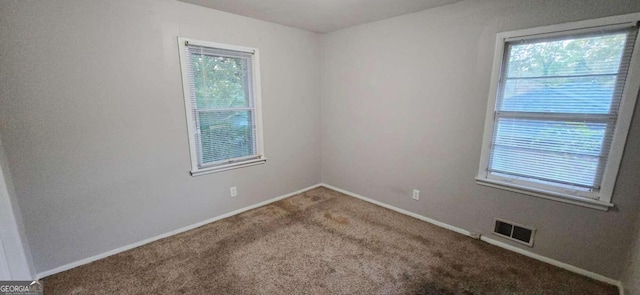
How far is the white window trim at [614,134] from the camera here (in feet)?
5.43

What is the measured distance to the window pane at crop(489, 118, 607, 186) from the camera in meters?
1.88

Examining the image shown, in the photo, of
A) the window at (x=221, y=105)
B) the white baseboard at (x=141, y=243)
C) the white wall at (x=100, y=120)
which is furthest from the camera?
the window at (x=221, y=105)

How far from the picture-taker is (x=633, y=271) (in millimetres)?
1605

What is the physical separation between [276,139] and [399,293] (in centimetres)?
218

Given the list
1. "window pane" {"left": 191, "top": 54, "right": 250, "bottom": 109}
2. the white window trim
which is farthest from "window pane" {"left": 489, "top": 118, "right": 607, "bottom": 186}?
"window pane" {"left": 191, "top": 54, "right": 250, "bottom": 109}

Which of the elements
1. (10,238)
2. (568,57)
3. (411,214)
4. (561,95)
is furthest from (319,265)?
(568,57)

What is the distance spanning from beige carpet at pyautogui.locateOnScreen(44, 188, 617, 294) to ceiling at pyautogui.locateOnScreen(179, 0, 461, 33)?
222 centimetres

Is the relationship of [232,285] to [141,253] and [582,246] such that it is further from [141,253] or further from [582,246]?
[582,246]

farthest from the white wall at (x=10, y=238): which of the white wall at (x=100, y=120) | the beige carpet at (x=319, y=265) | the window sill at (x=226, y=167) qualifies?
Answer: the window sill at (x=226, y=167)

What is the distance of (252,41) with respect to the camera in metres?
2.82

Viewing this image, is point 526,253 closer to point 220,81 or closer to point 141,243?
point 220,81

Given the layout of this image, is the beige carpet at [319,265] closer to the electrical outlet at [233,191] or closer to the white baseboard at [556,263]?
the white baseboard at [556,263]

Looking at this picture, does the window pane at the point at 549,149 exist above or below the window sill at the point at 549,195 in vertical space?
above

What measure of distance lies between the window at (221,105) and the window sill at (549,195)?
244cm
